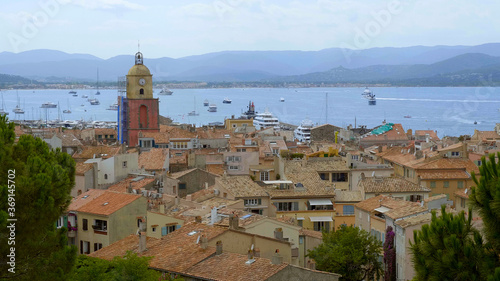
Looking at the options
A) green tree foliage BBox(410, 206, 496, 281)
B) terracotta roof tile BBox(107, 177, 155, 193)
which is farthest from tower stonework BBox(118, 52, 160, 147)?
green tree foliage BBox(410, 206, 496, 281)

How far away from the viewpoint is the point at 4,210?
12.8 meters

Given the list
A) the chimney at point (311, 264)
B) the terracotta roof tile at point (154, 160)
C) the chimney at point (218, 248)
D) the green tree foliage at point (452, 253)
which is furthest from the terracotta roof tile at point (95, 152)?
the green tree foliage at point (452, 253)

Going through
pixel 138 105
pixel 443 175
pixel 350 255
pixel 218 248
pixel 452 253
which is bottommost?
pixel 443 175

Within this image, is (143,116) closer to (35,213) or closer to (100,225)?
(100,225)

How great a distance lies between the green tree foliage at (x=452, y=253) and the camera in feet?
45.8

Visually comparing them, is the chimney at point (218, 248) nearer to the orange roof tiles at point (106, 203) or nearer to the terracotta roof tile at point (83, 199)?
the orange roof tiles at point (106, 203)

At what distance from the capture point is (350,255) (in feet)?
78.5

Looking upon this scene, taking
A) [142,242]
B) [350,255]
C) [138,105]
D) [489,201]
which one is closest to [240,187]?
[350,255]

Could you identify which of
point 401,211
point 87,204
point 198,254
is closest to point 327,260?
point 401,211

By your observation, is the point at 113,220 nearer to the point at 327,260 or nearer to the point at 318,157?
the point at 327,260

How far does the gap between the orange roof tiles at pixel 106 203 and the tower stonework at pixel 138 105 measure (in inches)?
1152

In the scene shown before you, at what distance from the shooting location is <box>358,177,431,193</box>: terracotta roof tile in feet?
109

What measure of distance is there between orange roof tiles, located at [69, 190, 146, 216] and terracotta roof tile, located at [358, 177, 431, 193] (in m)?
10.7

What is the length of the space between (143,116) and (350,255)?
34778 mm
